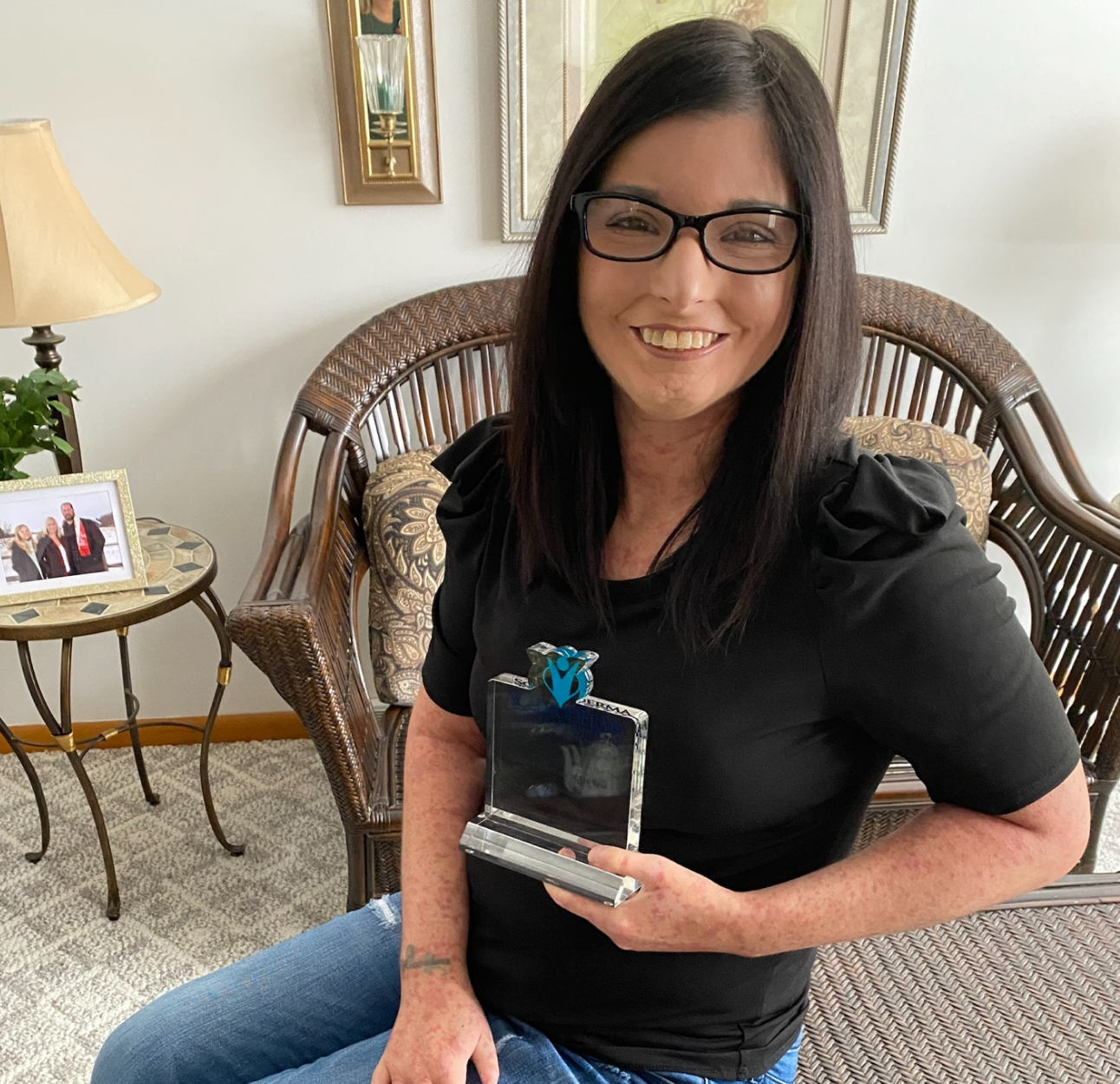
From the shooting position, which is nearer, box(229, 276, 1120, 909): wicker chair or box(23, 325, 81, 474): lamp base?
box(229, 276, 1120, 909): wicker chair

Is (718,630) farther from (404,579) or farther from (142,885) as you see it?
(142,885)

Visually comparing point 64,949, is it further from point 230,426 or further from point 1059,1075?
point 1059,1075

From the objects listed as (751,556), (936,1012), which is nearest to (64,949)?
(936,1012)

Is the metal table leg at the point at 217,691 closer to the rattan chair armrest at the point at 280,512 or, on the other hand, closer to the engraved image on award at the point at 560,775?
the rattan chair armrest at the point at 280,512

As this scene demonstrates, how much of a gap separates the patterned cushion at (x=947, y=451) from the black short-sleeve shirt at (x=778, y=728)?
3.32ft

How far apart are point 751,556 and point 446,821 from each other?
43 cm

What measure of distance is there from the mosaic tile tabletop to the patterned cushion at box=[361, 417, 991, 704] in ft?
1.02

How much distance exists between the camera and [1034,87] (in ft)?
6.21

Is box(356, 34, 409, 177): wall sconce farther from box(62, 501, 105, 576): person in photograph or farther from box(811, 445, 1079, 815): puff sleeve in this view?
box(811, 445, 1079, 815): puff sleeve

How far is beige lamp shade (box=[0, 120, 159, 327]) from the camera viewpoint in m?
1.54

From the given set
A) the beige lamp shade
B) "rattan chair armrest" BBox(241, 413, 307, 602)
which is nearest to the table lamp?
the beige lamp shade

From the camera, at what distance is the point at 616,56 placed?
181 centimetres

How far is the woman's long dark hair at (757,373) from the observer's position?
0.71 metres

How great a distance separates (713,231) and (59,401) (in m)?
1.39
